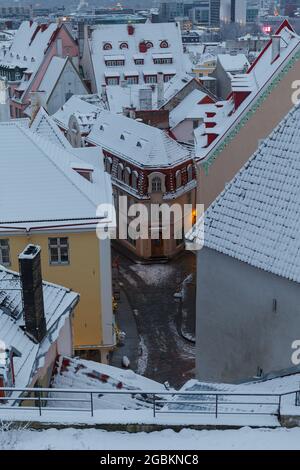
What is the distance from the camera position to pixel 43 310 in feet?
60.7

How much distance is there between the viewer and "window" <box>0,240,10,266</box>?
2905 centimetres

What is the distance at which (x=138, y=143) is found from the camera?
4441 cm

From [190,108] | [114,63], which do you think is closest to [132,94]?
[190,108]

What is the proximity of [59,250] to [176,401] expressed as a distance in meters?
16.2

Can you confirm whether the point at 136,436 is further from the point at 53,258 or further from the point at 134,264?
the point at 134,264

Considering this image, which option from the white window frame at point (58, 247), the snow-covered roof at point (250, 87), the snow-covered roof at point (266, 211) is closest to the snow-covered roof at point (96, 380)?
the snow-covered roof at point (266, 211)

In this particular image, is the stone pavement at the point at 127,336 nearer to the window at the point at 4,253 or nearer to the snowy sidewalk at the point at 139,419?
the window at the point at 4,253

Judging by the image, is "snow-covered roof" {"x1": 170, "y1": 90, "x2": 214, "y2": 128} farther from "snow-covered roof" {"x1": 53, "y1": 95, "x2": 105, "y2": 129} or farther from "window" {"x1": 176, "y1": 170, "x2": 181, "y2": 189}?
"snow-covered roof" {"x1": 53, "y1": 95, "x2": 105, "y2": 129}

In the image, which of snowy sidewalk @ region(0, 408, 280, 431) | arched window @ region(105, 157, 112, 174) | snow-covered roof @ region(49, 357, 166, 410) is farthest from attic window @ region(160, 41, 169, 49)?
snowy sidewalk @ region(0, 408, 280, 431)

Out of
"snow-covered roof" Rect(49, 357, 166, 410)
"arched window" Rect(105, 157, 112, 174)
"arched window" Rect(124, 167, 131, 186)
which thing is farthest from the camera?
"arched window" Rect(105, 157, 112, 174)

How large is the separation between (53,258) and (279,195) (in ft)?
41.9

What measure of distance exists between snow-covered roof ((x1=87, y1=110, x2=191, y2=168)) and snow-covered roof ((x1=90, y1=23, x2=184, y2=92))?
70.8ft

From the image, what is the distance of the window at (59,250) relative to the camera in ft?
95.7

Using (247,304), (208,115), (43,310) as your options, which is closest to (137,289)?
(208,115)
